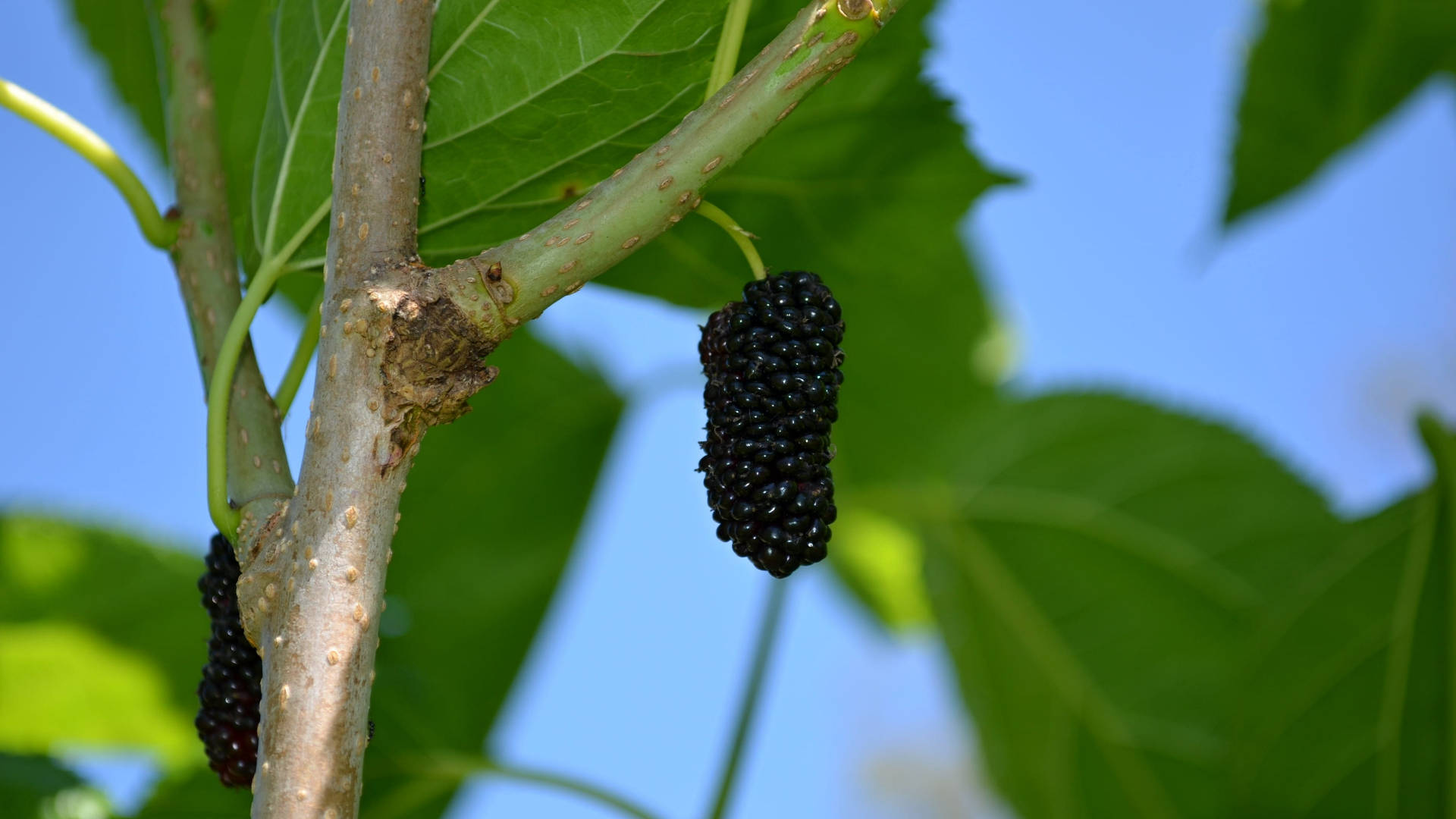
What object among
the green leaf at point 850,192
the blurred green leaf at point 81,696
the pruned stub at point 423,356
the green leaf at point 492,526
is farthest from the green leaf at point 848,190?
the blurred green leaf at point 81,696

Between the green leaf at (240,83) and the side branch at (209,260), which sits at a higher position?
the green leaf at (240,83)

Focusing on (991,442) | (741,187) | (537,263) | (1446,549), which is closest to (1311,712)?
(1446,549)

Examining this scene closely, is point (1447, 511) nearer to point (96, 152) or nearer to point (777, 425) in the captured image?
point (777, 425)

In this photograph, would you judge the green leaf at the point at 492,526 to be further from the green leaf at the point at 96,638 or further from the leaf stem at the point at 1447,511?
the leaf stem at the point at 1447,511

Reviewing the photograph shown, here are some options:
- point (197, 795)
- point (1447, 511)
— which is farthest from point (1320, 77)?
point (197, 795)

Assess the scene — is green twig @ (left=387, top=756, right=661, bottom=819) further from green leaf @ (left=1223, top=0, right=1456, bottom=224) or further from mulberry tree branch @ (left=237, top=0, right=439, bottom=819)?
green leaf @ (left=1223, top=0, right=1456, bottom=224)

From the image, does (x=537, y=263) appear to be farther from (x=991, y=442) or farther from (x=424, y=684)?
(x=991, y=442)
